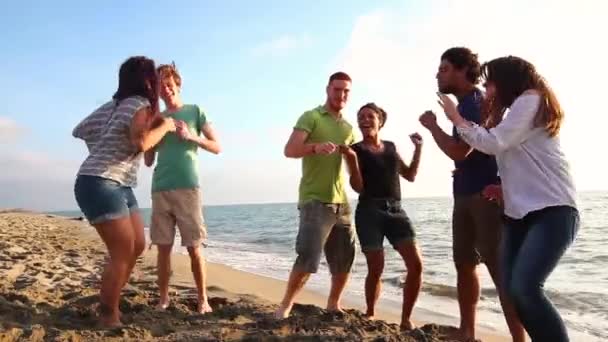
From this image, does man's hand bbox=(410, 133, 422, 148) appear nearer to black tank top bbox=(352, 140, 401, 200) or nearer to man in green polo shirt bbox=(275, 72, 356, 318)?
black tank top bbox=(352, 140, 401, 200)

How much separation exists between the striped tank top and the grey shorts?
4.83ft

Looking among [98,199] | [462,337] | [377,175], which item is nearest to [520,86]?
[377,175]

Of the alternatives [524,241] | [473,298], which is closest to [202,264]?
[473,298]

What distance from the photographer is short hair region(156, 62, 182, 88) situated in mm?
4814

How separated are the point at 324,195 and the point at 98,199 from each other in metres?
1.80

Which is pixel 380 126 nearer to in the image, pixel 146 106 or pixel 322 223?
pixel 322 223

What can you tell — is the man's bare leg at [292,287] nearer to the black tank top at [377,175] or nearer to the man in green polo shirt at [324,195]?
the man in green polo shirt at [324,195]

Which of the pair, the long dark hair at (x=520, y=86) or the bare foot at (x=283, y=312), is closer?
the long dark hair at (x=520, y=86)

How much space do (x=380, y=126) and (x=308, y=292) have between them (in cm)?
340

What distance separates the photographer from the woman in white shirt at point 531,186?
115 inches

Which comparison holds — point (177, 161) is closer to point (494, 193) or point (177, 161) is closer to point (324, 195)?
point (324, 195)

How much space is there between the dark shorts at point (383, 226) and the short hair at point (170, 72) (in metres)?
2.01

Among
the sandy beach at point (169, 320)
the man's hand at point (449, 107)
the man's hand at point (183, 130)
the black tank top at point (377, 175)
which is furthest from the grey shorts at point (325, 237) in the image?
the man's hand at point (449, 107)

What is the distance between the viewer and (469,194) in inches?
159
